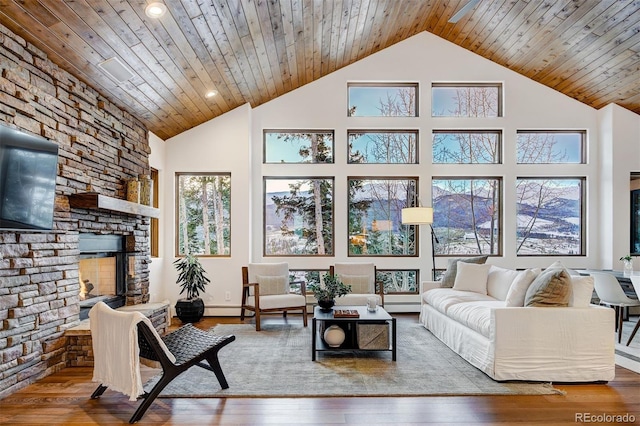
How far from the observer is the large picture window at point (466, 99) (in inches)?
256

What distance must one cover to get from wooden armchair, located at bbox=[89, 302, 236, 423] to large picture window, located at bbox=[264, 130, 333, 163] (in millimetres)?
3887

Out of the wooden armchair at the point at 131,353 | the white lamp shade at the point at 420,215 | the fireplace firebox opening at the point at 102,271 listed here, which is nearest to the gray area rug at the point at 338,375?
the wooden armchair at the point at 131,353

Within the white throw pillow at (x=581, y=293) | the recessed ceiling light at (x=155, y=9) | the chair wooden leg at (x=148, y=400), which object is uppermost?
the recessed ceiling light at (x=155, y=9)

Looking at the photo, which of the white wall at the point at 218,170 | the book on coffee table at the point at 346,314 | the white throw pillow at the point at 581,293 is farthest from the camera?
the white wall at the point at 218,170

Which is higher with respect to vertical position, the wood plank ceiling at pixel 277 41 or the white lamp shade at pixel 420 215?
the wood plank ceiling at pixel 277 41

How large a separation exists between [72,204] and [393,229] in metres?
4.38

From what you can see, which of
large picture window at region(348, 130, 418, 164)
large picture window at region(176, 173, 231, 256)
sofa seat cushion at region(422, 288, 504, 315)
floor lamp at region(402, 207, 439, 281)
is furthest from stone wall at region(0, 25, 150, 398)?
sofa seat cushion at region(422, 288, 504, 315)

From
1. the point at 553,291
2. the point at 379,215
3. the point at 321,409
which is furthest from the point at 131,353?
the point at 379,215

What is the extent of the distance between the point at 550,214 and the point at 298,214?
13.1 feet

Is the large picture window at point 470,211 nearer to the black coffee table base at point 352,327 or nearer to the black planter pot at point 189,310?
the black coffee table base at point 352,327

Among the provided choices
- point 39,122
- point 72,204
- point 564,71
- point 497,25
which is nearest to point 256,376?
point 72,204

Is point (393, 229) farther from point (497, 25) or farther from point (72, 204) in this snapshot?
point (72, 204)

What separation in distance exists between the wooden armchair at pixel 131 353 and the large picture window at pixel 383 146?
4.18 meters

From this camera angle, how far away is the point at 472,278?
16.7 feet
